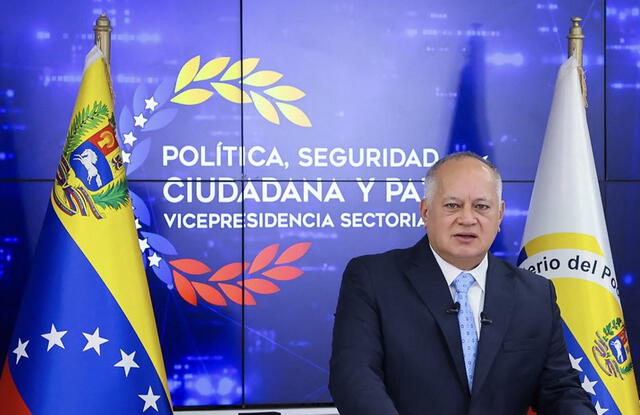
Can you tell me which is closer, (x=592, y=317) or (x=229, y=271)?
(x=592, y=317)

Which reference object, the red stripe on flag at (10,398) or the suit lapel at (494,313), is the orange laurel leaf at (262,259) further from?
the suit lapel at (494,313)

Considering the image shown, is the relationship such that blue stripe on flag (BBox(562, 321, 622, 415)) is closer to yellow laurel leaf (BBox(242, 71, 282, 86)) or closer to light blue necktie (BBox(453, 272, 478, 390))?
light blue necktie (BBox(453, 272, 478, 390))

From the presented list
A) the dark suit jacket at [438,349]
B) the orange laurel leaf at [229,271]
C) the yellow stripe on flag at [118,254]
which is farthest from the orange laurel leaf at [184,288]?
the dark suit jacket at [438,349]

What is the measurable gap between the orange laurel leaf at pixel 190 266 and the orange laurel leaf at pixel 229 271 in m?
0.06

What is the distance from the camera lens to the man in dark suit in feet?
6.82

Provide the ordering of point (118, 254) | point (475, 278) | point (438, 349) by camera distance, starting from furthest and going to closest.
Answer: point (118, 254)
point (475, 278)
point (438, 349)

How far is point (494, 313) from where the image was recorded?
2.14m

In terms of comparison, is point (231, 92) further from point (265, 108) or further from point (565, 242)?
point (565, 242)

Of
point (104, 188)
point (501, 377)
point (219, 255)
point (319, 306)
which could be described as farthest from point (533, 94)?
point (501, 377)

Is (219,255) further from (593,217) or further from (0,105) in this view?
(593,217)

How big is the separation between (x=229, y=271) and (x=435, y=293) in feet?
7.32

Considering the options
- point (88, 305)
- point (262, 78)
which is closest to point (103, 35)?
→ point (262, 78)

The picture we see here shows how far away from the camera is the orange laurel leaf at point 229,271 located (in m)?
4.24

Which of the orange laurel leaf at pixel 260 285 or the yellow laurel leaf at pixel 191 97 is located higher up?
the yellow laurel leaf at pixel 191 97
